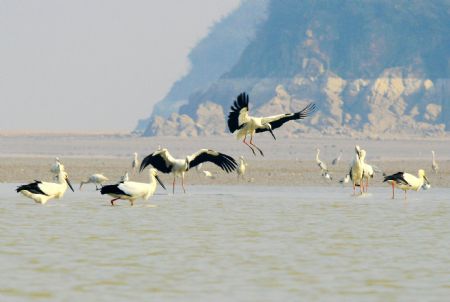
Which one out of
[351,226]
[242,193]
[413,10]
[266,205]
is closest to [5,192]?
[242,193]

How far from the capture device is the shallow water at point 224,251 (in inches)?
482

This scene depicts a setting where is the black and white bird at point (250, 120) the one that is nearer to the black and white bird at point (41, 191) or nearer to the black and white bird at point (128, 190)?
the black and white bird at point (128, 190)

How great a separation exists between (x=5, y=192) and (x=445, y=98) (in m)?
88.3

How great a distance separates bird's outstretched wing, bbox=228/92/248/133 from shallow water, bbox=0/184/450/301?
1.83m

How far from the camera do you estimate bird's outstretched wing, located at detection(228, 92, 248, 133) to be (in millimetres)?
25362

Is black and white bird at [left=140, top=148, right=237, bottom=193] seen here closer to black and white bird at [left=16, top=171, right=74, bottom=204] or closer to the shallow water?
the shallow water

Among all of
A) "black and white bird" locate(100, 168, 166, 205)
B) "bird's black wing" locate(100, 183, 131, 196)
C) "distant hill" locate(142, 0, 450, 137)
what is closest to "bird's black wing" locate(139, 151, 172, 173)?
"black and white bird" locate(100, 168, 166, 205)

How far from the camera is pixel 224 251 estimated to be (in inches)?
618

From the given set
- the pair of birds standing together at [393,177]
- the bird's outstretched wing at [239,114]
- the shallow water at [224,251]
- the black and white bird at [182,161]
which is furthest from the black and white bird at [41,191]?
the pair of birds standing together at [393,177]

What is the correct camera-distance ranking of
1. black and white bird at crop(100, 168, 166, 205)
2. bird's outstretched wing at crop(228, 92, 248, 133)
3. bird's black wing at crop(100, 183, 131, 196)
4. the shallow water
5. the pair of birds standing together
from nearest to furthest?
the shallow water
bird's black wing at crop(100, 183, 131, 196)
black and white bird at crop(100, 168, 166, 205)
bird's outstretched wing at crop(228, 92, 248, 133)
the pair of birds standing together

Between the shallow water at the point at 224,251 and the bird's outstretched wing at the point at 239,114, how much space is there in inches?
72.1

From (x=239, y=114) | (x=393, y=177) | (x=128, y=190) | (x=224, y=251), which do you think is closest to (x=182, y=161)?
(x=239, y=114)

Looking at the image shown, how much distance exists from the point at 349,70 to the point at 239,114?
308ft

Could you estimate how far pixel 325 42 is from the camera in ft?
399
